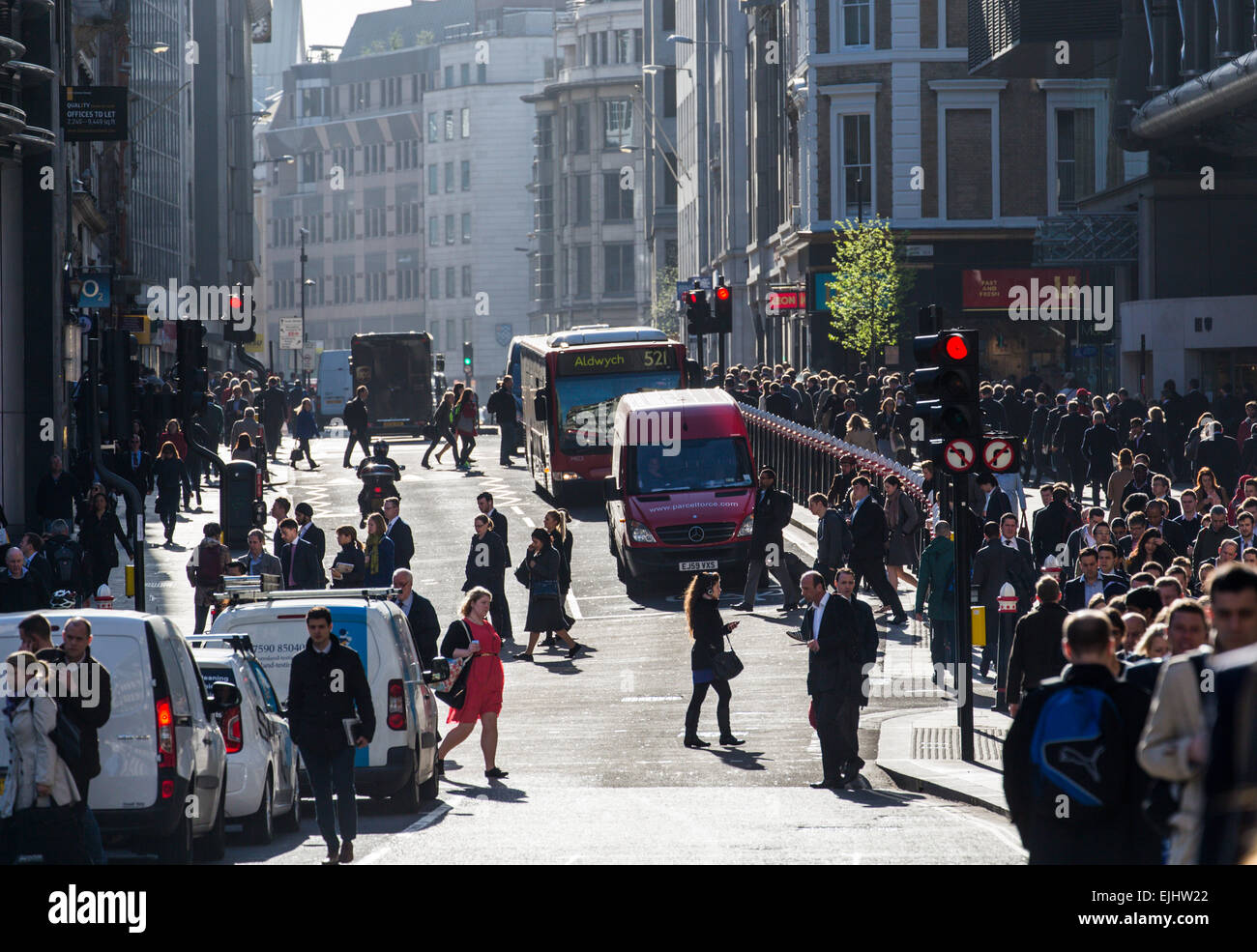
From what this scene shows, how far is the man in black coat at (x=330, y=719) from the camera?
13172 mm

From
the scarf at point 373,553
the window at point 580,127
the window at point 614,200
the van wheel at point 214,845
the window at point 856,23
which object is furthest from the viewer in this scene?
the window at point 580,127

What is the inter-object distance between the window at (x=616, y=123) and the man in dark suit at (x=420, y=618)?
371ft

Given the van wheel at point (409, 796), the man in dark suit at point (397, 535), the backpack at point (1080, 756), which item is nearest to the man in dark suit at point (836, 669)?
the van wheel at point (409, 796)

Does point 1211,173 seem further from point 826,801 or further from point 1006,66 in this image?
point 826,801

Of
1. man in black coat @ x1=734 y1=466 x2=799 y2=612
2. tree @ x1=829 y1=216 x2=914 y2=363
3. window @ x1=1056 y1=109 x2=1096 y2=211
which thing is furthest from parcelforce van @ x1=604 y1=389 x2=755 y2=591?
window @ x1=1056 y1=109 x2=1096 y2=211

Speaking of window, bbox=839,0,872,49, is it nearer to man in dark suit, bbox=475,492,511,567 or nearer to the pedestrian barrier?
the pedestrian barrier

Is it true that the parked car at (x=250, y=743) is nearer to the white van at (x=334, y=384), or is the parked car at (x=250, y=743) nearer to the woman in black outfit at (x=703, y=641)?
the woman in black outfit at (x=703, y=641)

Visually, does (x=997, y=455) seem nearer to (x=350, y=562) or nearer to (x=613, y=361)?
(x=350, y=562)

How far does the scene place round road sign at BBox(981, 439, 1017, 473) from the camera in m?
17.5

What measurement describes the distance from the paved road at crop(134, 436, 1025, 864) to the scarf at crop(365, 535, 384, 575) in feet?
6.69
